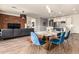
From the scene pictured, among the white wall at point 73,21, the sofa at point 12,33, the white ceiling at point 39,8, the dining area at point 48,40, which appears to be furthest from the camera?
the white wall at point 73,21

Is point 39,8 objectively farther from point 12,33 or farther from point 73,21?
point 73,21

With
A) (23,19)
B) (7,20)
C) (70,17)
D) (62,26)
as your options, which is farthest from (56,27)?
(7,20)

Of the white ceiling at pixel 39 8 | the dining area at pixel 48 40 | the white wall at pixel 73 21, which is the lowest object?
the dining area at pixel 48 40

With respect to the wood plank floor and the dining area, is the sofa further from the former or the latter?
the dining area

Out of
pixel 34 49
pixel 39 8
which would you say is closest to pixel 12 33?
pixel 39 8

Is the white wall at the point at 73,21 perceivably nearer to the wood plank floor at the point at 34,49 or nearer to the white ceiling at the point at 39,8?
the white ceiling at the point at 39,8

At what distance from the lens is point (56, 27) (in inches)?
428

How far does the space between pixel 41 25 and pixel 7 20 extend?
3.47 meters

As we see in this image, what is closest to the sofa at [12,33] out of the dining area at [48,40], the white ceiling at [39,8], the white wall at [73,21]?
the white ceiling at [39,8]

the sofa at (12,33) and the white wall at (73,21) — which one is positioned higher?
the white wall at (73,21)

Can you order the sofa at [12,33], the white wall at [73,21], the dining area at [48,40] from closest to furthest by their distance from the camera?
the dining area at [48,40]
the sofa at [12,33]
the white wall at [73,21]

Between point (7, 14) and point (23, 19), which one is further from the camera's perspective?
point (23, 19)

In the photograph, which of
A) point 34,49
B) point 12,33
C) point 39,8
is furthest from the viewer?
point 39,8

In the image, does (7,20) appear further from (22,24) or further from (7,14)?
(22,24)
